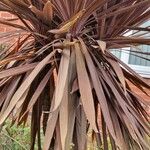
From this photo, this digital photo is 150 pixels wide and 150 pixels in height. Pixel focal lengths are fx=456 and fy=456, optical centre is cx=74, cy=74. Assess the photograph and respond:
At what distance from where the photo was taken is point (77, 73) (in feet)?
8.25

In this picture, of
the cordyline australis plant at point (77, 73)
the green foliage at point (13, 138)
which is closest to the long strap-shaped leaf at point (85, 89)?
the cordyline australis plant at point (77, 73)

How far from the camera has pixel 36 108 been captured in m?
2.94

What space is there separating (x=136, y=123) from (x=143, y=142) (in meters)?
0.15

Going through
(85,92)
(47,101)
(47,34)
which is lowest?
(47,101)

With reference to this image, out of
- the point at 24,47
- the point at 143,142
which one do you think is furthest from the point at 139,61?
the point at 143,142

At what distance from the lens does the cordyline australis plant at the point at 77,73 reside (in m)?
2.38

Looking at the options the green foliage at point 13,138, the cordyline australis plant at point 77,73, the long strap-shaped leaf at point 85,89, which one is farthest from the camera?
the green foliage at point 13,138

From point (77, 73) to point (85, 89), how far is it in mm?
139

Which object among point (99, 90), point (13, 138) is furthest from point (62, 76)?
point (13, 138)

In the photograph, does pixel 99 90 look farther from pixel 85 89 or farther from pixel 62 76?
pixel 62 76

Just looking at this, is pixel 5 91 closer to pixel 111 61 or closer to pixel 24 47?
pixel 24 47

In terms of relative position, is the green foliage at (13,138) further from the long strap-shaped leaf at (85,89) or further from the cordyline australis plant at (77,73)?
the long strap-shaped leaf at (85,89)

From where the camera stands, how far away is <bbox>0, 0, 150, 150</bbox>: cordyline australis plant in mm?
2382

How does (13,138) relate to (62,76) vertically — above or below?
below
